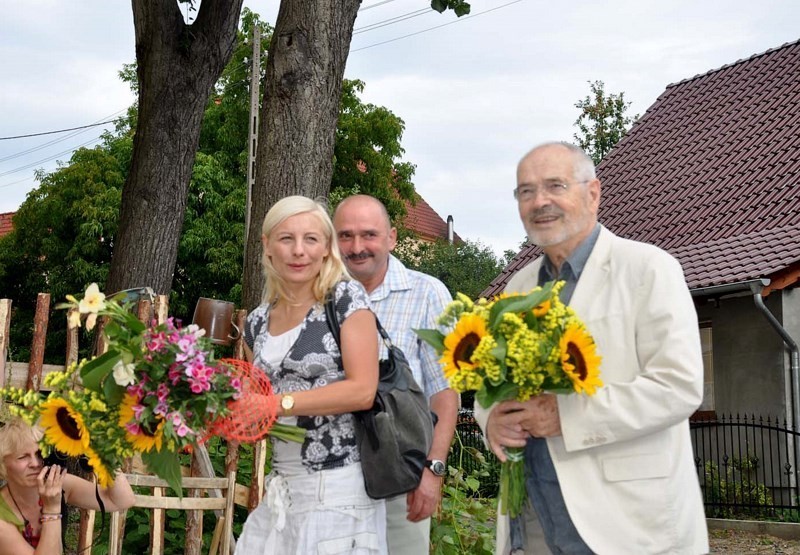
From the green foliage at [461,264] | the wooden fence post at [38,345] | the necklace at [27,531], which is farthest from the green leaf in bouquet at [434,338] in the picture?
the green foliage at [461,264]

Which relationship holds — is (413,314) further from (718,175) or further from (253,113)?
(253,113)

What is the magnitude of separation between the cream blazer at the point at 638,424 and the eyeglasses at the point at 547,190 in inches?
12.6

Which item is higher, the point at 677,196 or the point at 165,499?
the point at 677,196

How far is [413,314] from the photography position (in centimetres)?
421

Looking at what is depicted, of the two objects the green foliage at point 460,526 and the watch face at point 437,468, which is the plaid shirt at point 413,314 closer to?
the watch face at point 437,468

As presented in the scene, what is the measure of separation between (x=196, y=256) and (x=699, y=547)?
2582 centimetres

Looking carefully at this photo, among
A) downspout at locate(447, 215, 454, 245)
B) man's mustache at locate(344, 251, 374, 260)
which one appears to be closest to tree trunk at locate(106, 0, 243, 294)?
man's mustache at locate(344, 251, 374, 260)

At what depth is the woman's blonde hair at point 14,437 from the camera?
4.67m

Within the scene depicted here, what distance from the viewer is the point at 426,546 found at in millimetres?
4008

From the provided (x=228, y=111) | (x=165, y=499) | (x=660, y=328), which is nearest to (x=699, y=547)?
(x=660, y=328)

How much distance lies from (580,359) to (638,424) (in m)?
0.23

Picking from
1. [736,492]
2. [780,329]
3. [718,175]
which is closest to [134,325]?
[780,329]

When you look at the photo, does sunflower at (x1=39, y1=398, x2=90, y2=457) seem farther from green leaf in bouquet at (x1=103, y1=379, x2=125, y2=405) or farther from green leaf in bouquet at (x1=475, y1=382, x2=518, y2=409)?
green leaf in bouquet at (x1=475, y1=382, x2=518, y2=409)

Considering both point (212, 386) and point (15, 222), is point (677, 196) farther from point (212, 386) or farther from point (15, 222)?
point (15, 222)
